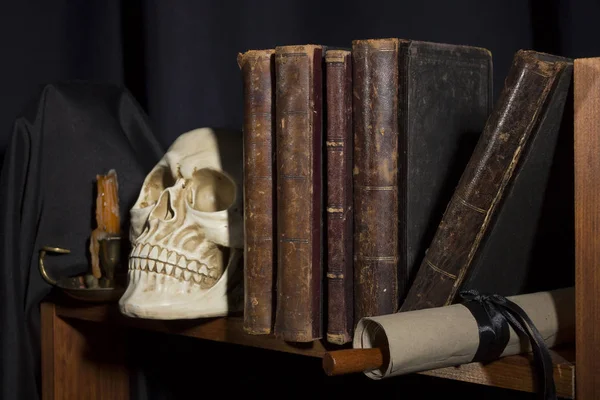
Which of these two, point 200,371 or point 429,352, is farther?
point 200,371

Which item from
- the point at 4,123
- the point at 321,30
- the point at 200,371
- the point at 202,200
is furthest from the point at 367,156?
the point at 4,123

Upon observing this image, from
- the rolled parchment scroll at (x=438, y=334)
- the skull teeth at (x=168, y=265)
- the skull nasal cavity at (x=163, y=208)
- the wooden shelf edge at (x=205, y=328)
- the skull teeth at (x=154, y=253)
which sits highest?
the skull nasal cavity at (x=163, y=208)

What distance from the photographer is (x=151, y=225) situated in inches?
46.6

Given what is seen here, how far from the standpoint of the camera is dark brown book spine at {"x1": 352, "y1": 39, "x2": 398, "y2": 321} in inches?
38.2

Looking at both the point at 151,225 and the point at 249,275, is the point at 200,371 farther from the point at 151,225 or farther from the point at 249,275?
the point at 249,275

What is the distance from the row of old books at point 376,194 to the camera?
36.8 inches

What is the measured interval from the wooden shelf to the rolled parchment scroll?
22mm

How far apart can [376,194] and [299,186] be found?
0.28 ft

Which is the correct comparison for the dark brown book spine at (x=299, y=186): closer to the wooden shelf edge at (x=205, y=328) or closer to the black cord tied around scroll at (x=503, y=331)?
the wooden shelf edge at (x=205, y=328)

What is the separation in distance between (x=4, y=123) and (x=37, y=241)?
0.44 metres

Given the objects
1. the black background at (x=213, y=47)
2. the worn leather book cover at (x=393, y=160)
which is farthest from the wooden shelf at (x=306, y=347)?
the black background at (x=213, y=47)

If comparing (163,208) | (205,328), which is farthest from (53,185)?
(205,328)

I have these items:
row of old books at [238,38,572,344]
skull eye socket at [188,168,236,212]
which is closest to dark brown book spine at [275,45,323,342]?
row of old books at [238,38,572,344]

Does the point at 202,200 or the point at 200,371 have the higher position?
the point at 202,200
